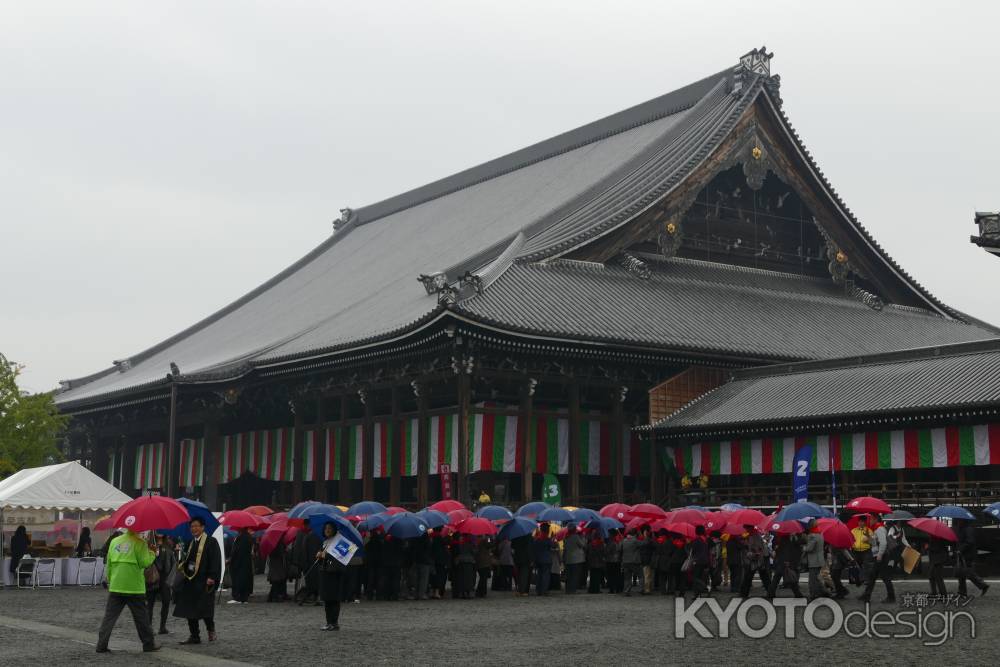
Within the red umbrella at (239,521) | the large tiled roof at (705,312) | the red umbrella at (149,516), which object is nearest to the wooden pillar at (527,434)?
the large tiled roof at (705,312)

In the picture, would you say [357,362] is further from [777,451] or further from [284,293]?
[284,293]

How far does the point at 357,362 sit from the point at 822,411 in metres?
13.1

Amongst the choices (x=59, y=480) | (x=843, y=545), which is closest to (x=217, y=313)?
(x=59, y=480)

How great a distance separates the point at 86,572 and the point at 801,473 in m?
16.6

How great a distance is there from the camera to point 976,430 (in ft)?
99.0

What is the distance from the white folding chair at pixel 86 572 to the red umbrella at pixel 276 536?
7358 mm

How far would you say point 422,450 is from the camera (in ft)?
118

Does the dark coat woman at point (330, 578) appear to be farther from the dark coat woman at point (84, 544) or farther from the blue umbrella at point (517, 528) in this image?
the dark coat woman at point (84, 544)

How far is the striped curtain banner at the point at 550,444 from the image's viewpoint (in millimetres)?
35750

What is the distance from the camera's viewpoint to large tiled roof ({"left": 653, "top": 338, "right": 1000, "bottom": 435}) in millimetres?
30938

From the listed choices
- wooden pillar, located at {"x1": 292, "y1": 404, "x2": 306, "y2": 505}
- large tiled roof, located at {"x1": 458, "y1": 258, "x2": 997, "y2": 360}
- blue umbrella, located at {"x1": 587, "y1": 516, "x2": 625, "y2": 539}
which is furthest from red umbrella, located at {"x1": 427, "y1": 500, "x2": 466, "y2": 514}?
wooden pillar, located at {"x1": 292, "y1": 404, "x2": 306, "y2": 505}

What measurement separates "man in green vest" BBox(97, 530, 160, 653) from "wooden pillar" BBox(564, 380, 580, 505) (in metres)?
21.5

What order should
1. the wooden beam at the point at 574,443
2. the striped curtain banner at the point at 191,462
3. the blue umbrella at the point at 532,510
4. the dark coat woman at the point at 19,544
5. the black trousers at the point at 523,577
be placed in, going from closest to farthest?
the black trousers at the point at 523,577 → the blue umbrella at the point at 532,510 → the dark coat woman at the point at 19,544 → the wooden beam at the point at 574,443 → the striped curtain banner at the point at 191,462

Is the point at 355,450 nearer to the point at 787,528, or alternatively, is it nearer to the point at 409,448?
the point at 409,448
